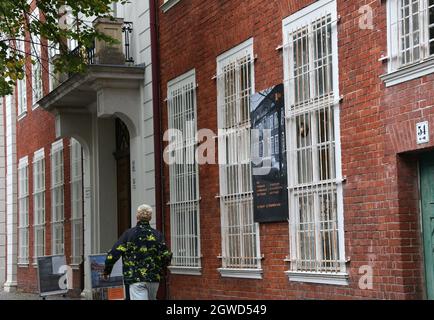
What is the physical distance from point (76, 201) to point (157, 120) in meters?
6.41

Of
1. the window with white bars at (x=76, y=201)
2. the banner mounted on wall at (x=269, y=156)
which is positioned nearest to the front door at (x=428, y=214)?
the banner mounted on wall at (x=269, y=156)

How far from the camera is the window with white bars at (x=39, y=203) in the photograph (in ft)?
82.9

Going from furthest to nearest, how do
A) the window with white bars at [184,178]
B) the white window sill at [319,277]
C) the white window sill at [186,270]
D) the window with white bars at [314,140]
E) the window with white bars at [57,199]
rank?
the window with white bars at [57,199] < the window with white bars at [184,178] < the white window sill at [186,270] < the window with white bars at [314,140] < the white window sill at [319,277]

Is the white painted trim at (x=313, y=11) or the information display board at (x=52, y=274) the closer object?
the white painted trim at (x=313, y=11)

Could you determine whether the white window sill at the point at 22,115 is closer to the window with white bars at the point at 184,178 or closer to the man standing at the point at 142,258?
the window with white bars at the point at 184,178

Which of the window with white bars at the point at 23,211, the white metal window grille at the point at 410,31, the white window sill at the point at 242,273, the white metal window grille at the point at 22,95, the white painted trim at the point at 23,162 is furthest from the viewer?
the white metal window grille at the point at 22,95

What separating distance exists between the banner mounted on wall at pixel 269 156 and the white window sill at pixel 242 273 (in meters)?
0.73

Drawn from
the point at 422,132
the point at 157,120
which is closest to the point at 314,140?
the point at 422,132

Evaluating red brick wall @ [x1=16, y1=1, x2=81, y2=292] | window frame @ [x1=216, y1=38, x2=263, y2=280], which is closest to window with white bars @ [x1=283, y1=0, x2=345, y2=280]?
window frame @ [x1=216, y1=38, x2=263, y2=280]

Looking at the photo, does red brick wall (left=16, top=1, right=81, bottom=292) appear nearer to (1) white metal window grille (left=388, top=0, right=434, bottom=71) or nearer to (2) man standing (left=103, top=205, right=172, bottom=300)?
(2) man standing (left=103, top=205, right=172, bottom=300)

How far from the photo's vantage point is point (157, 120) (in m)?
16.1

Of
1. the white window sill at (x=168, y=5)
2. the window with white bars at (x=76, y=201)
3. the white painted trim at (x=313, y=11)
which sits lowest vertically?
the window with white bars at (x=76, y=201)
